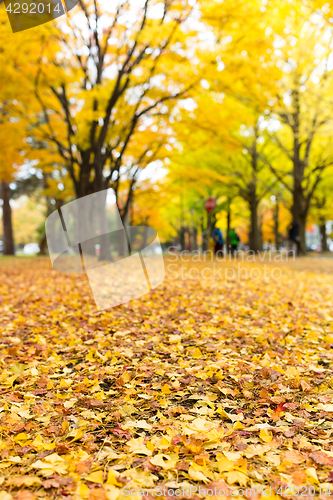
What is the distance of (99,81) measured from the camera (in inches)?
461

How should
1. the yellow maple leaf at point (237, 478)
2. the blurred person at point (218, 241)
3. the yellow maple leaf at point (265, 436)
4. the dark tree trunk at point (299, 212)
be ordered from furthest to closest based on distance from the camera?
the dark tree trunk at point (299, 212) < the blurred person at point (218, 241) < the yellow maple leaf at point (265, 436) < the yellow maple leaf at point (237, 478)

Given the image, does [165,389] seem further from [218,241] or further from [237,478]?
[218,241]

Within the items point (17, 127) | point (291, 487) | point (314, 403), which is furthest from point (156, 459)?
point (17, 127)

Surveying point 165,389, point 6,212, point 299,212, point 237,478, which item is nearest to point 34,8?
point 165,389

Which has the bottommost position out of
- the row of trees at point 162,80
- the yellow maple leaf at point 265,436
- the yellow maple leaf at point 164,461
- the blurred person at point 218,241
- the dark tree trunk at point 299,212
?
the yellow maple leaf at point 265,436

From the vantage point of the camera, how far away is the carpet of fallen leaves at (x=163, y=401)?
1783mm

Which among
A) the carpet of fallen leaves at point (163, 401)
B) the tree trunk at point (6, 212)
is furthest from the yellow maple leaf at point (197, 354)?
the tree trunk at point (6, 212)

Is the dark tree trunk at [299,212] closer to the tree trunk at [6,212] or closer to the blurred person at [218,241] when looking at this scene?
the blurred person at [218,241]

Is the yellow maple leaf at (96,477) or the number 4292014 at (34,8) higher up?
the number 4292014 at (34,8)

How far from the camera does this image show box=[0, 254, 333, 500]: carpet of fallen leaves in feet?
5.85

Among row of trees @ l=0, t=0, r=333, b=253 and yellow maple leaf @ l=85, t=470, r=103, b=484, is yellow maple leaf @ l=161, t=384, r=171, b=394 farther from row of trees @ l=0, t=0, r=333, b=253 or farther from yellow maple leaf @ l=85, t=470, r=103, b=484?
row of trees @ l=0, t=0, r=333, b=253

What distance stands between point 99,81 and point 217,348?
10440 millimetres

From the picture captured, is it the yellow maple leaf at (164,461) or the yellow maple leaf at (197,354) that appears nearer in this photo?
the yellow maple leaf at (164,461)

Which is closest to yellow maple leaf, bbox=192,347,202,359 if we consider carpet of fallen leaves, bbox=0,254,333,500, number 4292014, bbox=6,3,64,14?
carpet of fallen leaves, bbox=0,254,333,500
